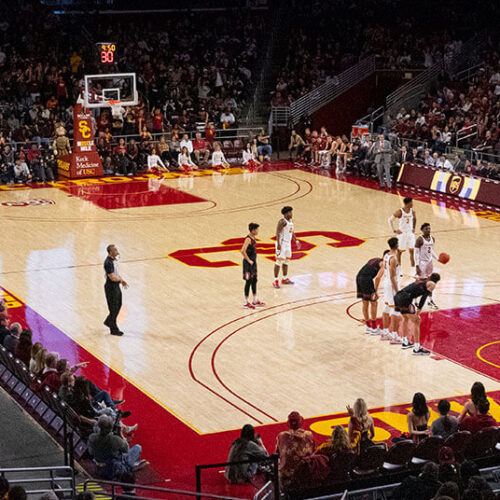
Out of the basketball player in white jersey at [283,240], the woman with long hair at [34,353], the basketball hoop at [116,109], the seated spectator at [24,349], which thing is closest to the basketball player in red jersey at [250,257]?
the basketball player in white jersey at [283,240]

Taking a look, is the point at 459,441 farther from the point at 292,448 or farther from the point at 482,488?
the point at 482,488

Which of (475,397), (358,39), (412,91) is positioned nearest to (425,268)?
(475,397)

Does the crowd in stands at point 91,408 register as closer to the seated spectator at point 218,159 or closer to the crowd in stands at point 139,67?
the crowd in stands at point 139,67

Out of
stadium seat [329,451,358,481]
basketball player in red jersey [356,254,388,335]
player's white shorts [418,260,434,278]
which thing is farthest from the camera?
player's white shorts [418,260,434,278]

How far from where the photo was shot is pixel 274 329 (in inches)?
747

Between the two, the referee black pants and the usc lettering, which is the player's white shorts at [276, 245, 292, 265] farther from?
the usc lettering

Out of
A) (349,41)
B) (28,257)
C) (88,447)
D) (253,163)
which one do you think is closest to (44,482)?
(88,447)

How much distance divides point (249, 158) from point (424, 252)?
18.8 m

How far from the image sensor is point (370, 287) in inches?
730

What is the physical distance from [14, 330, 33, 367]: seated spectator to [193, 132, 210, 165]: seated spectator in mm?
21955

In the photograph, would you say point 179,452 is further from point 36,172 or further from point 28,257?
point 36,172

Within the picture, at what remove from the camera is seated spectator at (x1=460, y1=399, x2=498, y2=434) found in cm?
1305

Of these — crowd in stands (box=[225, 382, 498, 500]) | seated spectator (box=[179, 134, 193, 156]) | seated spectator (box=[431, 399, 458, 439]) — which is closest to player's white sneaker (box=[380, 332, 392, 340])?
crowd in stands (box=[225, 382, 498, 500])

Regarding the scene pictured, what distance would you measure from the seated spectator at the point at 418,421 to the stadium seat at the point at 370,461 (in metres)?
1.28
